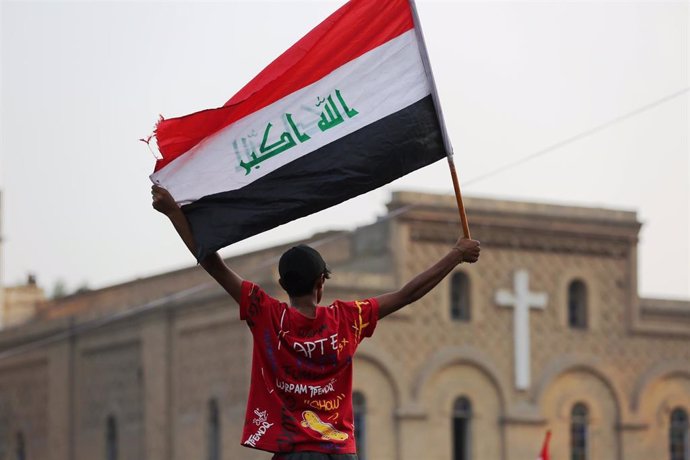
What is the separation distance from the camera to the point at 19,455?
4638cm

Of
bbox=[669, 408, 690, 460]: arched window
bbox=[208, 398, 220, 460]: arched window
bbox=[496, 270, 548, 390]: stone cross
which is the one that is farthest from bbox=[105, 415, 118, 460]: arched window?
bbox=[669, 408, 690, 460]: arched window

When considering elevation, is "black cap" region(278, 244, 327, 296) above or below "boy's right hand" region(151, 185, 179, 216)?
below

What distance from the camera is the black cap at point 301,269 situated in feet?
22.4

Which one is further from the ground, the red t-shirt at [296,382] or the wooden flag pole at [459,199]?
the wooden flag pole at [459,199]

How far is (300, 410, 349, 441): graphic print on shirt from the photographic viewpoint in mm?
6739

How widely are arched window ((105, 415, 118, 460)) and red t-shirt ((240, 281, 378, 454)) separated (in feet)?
115

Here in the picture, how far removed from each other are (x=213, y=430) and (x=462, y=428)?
17.0ft

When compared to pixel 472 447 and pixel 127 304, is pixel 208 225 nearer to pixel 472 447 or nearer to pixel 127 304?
pixel 472 447

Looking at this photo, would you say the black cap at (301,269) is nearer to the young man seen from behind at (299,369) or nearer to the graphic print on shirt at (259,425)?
the young man seen from behind at (299,369)

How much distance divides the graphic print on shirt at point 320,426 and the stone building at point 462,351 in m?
27.9

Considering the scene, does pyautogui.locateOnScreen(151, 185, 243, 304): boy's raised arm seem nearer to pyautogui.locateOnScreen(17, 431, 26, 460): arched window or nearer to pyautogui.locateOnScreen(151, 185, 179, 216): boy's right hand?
pyautogui.locateOnScreen(151, 185, 179, 216): boy's right hand

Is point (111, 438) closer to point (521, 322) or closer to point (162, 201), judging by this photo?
point (521, 322)

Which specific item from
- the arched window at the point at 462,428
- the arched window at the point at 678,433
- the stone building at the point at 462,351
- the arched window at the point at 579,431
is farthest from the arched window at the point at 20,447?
the arched window at the point at 678,433

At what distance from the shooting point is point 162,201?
7102mm
